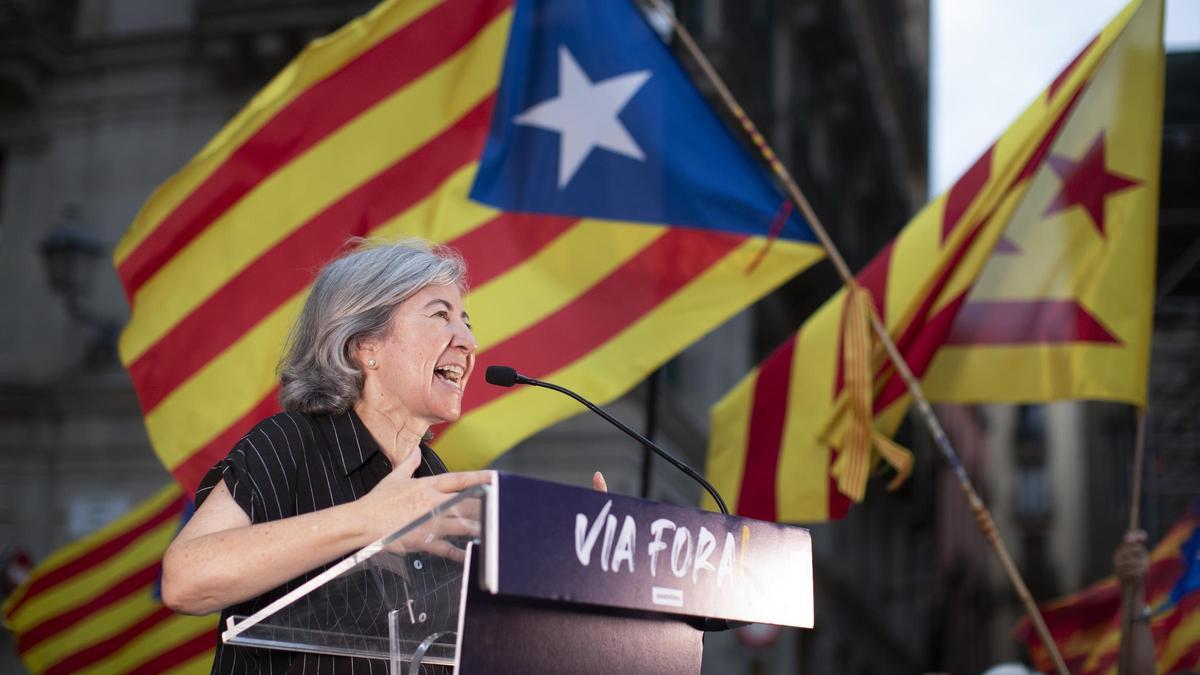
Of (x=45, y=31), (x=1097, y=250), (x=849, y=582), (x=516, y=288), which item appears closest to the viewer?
(x=516, y=288)

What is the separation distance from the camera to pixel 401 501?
2.20 meters

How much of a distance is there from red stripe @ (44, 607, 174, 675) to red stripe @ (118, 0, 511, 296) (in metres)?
1.79

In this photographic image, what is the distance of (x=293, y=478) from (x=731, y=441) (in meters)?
4.40

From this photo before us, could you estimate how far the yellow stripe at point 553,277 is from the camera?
581cm

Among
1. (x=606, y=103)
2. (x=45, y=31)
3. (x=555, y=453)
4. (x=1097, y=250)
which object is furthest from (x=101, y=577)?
(x=45, y=31)

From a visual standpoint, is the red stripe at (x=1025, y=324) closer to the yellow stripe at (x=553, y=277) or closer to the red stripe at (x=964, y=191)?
the red stripe at (x=964, y=191)

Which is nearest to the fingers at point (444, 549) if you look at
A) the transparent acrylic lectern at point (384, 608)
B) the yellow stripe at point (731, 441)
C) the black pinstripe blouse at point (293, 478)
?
the transparent acrylic lectern at point (384, 608)

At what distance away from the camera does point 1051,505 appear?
66.8m

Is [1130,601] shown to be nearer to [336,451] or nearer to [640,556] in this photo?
[336,451]

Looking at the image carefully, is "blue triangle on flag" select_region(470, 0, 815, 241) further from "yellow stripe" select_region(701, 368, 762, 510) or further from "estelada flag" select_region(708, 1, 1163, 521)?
"yellow stripe" select_region(701, 368, 762, 510)

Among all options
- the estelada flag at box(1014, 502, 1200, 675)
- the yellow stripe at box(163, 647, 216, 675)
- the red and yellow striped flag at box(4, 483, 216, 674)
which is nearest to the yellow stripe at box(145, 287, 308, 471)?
the yellow stripe at box(163, 647, 216, 675)

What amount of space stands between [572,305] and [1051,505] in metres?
64.3

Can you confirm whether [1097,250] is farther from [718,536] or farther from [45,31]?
[45,31]

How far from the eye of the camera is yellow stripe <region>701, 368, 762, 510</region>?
22.1 ft
